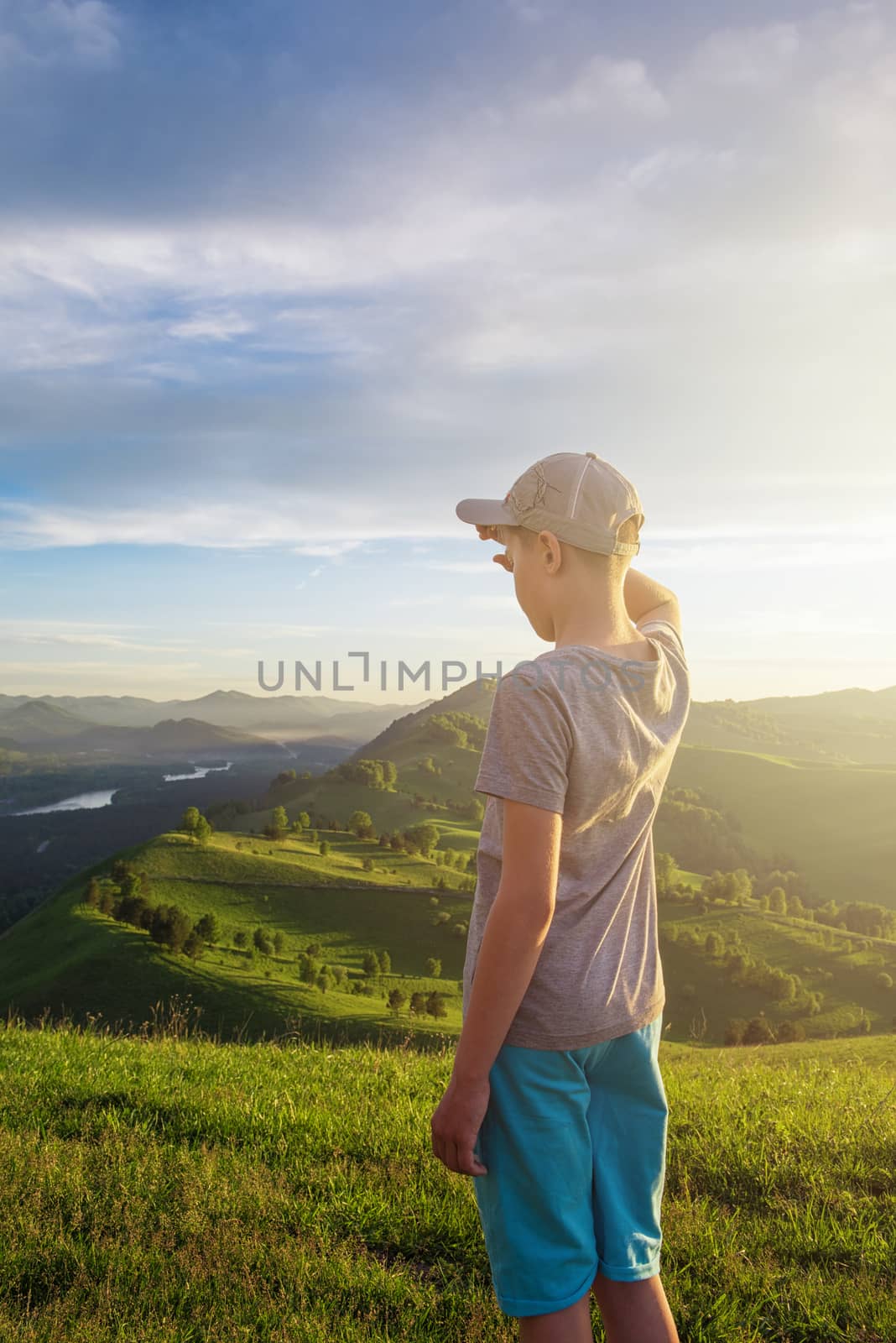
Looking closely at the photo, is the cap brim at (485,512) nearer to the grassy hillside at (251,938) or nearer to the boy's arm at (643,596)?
the boy's arm at (643,596)

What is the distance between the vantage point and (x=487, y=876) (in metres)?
2.18

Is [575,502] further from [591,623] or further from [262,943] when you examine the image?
[262,943]

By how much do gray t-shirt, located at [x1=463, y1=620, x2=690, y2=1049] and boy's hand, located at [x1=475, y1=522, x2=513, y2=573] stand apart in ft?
1.38

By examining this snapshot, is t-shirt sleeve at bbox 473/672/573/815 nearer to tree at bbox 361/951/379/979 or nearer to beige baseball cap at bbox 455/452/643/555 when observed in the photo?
beige baseball cap at bbox 455/452/643/555

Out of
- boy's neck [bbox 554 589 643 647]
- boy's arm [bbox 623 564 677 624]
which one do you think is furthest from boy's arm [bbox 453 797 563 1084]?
boy's arm [bbox 623 564 677 624]

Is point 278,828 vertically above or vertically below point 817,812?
below

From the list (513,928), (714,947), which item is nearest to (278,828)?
(714,947)

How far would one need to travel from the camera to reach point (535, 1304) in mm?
2055

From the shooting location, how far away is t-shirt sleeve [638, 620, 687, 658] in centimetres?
272

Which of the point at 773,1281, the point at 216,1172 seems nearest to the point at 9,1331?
the point at 216,1172

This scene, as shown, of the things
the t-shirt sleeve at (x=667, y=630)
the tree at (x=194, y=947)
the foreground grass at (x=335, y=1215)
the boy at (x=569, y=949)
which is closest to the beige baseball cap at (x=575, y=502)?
the boy at (x=569, y=949)

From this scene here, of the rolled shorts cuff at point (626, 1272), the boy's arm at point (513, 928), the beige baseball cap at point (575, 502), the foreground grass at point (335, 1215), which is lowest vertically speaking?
the foreground grass at point (335, 1215)

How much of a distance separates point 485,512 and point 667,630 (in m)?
0.73

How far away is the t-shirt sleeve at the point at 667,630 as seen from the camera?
8.91 ft
